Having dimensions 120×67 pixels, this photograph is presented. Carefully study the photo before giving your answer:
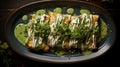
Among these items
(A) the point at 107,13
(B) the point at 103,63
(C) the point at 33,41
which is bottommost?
(B) the point at 103,63

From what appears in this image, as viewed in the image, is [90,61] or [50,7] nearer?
[90,61]

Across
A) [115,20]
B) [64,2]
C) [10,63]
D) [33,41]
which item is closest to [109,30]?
[115,20]

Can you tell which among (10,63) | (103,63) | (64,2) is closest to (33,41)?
(10,63)

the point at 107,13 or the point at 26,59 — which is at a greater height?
the point at 107,13

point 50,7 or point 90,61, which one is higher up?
point 50,7

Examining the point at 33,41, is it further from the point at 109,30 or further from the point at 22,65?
the point at 109,30

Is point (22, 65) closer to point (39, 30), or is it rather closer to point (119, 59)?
point (39, 30)
